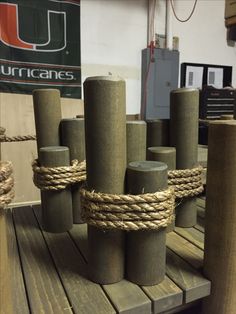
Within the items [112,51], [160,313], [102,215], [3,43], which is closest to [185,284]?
[160,313]

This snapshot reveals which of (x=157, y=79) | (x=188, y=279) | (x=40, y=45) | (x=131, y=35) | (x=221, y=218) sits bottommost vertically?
(x=188, y=279)

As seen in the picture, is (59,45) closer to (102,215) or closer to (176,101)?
(176,101)

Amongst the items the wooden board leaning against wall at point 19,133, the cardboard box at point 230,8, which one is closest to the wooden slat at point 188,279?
the cardboard box at point 230,8

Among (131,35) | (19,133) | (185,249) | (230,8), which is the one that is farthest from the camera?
(131,35)

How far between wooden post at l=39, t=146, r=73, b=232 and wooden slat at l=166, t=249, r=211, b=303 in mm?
244

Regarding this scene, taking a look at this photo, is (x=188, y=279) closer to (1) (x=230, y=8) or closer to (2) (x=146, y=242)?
(2) (x=146, y=242)

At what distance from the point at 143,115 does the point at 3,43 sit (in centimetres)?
102

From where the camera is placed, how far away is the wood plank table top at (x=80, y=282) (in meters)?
0.43

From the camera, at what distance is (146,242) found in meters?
0.46

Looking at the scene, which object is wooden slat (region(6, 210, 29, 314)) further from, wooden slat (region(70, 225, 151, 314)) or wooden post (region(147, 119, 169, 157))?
wooden post (region(147, 119, 169, 157))

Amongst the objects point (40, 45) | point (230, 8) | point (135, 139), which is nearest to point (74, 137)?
point (135, 139)

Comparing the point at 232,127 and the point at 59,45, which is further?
the point at 59,45

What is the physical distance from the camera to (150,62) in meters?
2.05

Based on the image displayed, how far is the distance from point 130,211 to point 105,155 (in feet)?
0.31
